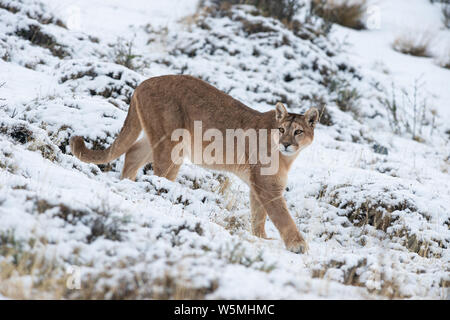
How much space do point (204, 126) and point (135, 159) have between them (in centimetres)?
99

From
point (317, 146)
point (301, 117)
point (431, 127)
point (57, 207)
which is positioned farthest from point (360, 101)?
point (57, 207)

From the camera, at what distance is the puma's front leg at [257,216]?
4855mm

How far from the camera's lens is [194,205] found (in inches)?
192

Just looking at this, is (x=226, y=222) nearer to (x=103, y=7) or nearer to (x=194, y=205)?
(x=194, y=205)

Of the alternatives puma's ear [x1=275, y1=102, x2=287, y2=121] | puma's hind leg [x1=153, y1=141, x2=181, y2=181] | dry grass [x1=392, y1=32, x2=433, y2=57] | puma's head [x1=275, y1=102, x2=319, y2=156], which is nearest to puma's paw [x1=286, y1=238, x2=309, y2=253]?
puma's head [x1=275, y1=102, x2=319, y2=156]

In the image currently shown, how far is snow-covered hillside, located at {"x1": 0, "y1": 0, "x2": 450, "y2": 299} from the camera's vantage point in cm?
270

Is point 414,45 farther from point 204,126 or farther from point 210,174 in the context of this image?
point 204,126

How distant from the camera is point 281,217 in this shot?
4.54 meters

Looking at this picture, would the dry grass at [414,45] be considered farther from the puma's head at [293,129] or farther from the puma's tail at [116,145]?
the puma's tail at [116,145]

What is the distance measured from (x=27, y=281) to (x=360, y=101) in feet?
29.6

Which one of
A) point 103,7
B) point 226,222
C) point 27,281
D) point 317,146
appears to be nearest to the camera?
point 27,281

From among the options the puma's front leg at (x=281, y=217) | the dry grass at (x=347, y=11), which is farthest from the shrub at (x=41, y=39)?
the dry grass at (x=347, y=11)

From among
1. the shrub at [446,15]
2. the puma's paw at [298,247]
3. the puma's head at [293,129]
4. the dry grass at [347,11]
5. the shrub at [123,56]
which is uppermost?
the shrub at [446,15]

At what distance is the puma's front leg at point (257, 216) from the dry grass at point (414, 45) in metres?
10.9
